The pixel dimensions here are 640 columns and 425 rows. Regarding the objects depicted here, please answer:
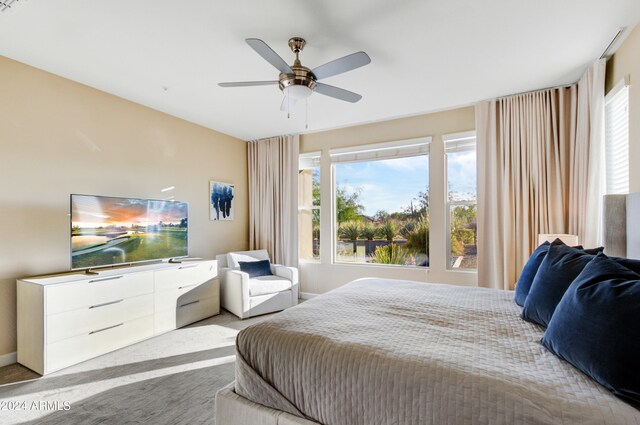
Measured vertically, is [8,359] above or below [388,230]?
below

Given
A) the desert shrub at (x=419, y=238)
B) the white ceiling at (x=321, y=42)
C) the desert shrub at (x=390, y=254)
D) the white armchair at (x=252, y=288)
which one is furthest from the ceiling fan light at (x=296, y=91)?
the desert shrub at (x=390, y=254)

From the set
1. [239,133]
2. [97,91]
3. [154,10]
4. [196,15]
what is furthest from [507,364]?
[239,133]

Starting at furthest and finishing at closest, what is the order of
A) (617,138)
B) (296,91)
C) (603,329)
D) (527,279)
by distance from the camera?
(617,138), (296,91), (527,279), (603,329)

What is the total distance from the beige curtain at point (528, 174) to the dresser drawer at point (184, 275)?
10.9ft

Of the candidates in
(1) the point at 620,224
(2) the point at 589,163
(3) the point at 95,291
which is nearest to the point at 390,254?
(2) the point at 589,163

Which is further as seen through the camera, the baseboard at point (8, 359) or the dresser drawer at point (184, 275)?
the dresser drawer at point (184, 275)

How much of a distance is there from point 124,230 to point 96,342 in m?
1.10

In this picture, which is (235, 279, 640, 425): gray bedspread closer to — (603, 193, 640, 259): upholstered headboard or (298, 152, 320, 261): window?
(603, 193, 640, 259): upholstered headboard

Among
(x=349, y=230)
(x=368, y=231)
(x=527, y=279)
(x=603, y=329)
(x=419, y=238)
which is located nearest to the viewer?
(x=603, y=329)

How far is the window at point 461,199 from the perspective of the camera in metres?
3.80

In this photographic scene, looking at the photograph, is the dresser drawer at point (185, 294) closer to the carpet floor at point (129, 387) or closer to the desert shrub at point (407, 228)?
the carpet floor at point (129, 387)

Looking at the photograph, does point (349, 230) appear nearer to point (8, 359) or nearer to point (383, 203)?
point (383, 203)

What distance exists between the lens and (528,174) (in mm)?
3320

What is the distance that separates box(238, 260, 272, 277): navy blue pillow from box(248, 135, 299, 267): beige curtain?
461 mm
